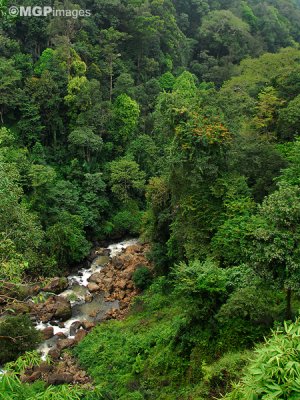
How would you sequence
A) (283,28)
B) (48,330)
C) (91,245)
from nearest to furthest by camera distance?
(48,330), (91,245), (283,28)

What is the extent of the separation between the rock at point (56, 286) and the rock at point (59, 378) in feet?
21.5

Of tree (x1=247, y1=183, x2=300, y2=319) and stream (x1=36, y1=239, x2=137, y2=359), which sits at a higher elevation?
tree (x1=247, y1=183, x2=300, y2=319)

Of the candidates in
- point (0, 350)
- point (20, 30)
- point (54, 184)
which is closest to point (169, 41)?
point (20, 30)

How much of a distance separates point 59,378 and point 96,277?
824 cm

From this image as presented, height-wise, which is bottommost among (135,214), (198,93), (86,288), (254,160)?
(86,288)

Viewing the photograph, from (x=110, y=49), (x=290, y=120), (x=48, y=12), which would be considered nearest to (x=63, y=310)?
(x=290, y=120)

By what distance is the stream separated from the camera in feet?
61.5

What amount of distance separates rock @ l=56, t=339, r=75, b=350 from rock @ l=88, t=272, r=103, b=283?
518cm

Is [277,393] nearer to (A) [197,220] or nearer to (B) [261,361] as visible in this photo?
(B) [261,361]

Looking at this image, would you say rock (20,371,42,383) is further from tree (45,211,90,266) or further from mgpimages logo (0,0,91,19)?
mgpimages logo (0,0,91,19)

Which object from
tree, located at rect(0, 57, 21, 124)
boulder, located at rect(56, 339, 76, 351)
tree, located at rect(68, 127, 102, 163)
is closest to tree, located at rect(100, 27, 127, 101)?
tree, located at rect(68, 127, 102, 163)

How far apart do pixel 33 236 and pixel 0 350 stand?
4.84 metres

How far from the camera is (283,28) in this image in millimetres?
48375

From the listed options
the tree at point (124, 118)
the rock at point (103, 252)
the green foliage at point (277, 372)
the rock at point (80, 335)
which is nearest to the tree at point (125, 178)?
the tree at point (124, 118)
